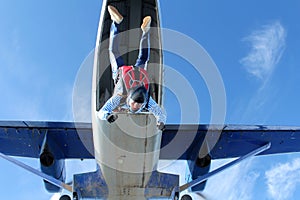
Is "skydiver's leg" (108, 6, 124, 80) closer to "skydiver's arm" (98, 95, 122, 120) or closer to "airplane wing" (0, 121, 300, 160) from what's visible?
"skydiver's arm" (98, 95, 122, 120)

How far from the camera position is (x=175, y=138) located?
15008mm

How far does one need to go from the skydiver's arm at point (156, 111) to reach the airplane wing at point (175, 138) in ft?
22.0

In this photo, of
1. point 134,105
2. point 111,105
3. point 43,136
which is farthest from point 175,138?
point 134,105

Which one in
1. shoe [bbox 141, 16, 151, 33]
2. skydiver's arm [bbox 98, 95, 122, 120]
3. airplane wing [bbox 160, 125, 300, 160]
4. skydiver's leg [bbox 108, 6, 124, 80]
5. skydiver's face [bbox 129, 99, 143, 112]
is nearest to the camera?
skydiver's face [bbox 129, 99, 143, 112]

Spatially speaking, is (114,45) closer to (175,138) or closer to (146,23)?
(146,23)

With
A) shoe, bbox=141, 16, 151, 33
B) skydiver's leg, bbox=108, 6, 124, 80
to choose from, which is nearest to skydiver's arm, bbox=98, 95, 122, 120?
skydiver's leg, bbox=108, 6, 124, 80

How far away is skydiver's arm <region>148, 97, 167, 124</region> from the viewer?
24.3ft

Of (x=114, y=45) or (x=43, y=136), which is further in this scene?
(x=43, y=136)

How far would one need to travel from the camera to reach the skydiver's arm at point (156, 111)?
7.40m

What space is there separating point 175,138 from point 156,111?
25.1ft

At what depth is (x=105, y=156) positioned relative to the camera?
10859mm

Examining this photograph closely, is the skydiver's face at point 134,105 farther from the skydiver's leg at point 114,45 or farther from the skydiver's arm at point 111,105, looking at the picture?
the skydiver's leg at point 114,45

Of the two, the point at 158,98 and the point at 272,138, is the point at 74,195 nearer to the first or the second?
the point at 158,98

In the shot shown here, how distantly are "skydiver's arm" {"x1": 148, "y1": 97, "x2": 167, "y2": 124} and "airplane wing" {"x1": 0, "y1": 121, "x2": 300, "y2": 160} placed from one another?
22.0 feet
